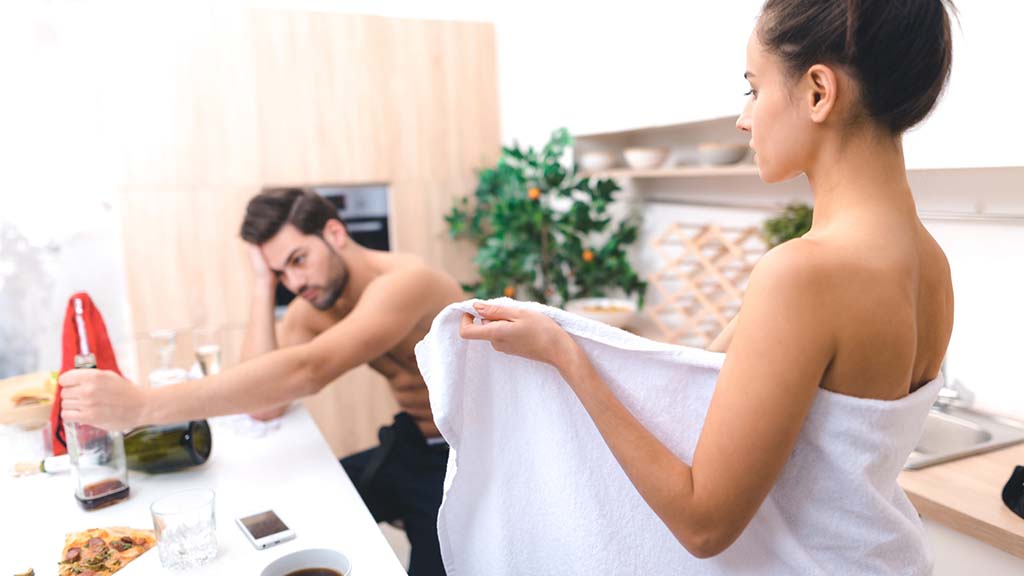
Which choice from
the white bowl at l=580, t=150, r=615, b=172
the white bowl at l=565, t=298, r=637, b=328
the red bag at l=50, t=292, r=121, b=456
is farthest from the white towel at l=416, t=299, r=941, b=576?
the white bowl at l=580, t=150, r=615, b=172

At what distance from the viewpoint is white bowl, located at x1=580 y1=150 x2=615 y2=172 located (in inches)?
119

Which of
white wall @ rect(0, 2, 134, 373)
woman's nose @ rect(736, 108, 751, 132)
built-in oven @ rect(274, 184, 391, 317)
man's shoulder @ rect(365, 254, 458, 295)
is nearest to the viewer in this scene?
woman's nose @ rect(736, 108, 751, 132)

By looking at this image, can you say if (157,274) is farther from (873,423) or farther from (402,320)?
(873,423)

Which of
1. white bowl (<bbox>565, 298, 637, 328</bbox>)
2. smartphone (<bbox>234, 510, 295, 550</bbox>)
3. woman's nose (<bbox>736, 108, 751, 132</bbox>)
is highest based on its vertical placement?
woman's nose (<bbox>736, 108, 751, 132</bbox>)

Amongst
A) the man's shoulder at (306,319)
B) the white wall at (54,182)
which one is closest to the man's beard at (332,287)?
the man's shoulder at (306,319)

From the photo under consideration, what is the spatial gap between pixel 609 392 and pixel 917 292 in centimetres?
38

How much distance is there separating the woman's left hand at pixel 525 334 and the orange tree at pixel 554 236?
2056 millimetres

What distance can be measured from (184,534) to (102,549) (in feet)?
0.51

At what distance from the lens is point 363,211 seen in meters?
3.49

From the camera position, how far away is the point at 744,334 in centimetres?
77

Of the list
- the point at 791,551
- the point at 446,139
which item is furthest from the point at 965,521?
the point at 446,139

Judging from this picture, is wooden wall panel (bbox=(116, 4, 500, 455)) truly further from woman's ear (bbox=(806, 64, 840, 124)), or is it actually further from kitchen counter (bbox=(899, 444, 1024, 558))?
woman's ear (bbox=(806, 64, 840, 124))

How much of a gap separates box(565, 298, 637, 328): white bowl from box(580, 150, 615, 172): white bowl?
0.58 meters

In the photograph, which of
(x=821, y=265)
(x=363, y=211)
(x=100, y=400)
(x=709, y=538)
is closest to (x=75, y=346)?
(x=100, y=400)
